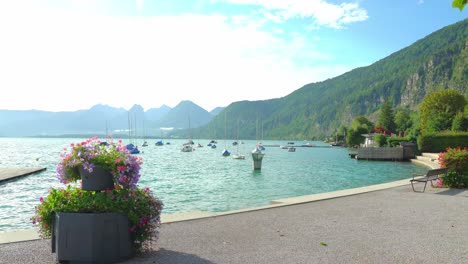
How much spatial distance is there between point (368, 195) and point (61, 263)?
14296 millimetres

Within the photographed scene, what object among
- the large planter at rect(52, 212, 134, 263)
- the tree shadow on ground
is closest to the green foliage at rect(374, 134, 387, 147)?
the tree shadow on ground

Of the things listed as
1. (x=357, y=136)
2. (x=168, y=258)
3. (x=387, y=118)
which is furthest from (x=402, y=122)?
(x=168, y=258)

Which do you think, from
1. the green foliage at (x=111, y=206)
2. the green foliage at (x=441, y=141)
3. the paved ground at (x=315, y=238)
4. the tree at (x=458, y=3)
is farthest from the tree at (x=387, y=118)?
the tree at (x=458, y=3)

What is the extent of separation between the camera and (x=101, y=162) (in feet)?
26.7

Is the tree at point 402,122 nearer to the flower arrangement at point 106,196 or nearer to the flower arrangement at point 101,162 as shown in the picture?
the flower arrangement at point 106,196

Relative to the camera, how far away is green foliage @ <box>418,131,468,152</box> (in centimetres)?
7175

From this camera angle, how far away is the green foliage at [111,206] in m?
7.85

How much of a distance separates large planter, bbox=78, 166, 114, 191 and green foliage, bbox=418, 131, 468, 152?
243 ft

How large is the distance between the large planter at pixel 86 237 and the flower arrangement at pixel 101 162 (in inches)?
29.9

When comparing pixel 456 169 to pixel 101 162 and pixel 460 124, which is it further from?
pixel 460 124

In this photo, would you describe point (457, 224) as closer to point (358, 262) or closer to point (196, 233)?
point (358, 262)

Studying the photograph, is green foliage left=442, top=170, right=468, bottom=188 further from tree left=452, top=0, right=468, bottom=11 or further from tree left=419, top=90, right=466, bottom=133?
tree left=419, top=90, right=466, bottom=133

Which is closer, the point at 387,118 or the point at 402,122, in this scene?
the point at 402,122

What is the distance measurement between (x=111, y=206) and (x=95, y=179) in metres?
0.64
